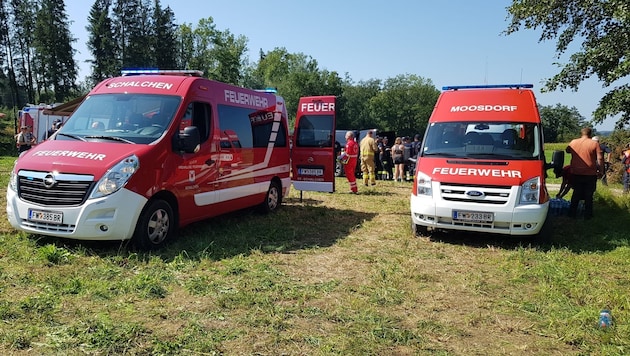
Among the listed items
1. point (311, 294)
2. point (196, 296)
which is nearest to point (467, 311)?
point (311, 294)

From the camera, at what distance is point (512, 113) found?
7859mm

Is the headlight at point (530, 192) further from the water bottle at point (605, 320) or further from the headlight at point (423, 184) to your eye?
the water bottle at point (605, 320)

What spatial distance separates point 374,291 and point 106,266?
302 centimetres

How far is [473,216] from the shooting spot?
6.86m

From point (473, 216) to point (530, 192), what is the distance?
0.89 meters

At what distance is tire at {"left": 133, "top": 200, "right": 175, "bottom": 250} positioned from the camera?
5.78m

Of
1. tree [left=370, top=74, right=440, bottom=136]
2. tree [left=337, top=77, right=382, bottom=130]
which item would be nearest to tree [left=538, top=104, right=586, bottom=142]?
tree [left=370, top=74, right=440, bottom=136]

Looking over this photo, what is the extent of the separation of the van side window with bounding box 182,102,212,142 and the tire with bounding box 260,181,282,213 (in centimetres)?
255

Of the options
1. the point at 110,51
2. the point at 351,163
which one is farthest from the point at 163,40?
the point at 351,163

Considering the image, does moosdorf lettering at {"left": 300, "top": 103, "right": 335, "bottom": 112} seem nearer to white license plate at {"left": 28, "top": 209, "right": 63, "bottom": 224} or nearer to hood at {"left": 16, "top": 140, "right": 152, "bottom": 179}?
hood at {"left": 16, "top": 140, "right": 152, "bottom": 179}

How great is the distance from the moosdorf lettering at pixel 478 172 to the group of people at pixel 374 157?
6.18 meters

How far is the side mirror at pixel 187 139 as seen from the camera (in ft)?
20.4

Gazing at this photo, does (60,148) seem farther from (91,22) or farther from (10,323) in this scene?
(91,22)

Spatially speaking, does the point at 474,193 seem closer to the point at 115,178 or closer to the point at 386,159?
the point at 115,178
